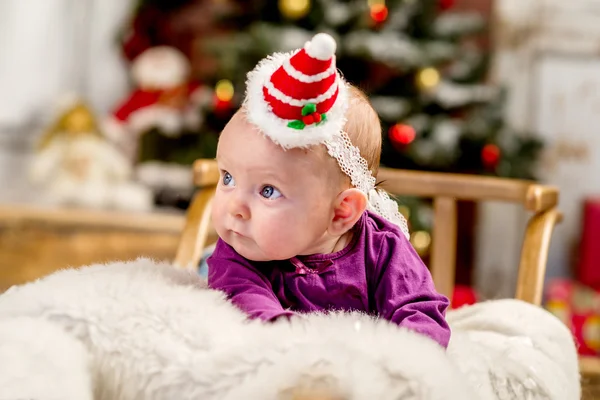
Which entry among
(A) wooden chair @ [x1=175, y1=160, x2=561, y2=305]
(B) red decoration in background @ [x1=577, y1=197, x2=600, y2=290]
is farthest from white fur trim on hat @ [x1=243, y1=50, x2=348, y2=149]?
(B) red decoration in background @ [x1=577, y1=197, x2=600, y2=290]

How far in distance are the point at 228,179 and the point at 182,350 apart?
253mm

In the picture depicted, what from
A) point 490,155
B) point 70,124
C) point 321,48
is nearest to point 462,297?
point 490,155

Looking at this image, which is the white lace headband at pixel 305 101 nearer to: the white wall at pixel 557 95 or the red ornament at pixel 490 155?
the red ornament at pixel 490 155

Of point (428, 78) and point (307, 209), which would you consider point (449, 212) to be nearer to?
point (307, 209)

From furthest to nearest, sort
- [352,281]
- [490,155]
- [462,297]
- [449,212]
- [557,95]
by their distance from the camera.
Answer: [557,95] → [490,155] → [462,297] → [449,212] → [352,281]

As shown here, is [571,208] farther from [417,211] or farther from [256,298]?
[256,298]

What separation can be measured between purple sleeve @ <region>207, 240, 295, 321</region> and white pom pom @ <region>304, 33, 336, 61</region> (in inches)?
9.7

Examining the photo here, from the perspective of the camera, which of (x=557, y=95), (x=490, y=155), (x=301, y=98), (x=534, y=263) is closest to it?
(x=301, y=98)

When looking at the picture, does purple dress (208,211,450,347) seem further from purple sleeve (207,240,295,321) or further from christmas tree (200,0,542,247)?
christmas tree (200,0,542,247)

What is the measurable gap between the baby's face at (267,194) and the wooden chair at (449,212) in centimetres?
42

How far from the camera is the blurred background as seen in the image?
2316 mm

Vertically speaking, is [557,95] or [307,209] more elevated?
[307,209]

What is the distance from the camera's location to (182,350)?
63cm

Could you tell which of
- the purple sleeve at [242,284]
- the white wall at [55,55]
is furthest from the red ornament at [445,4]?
the purple sleeve at [242,284]
